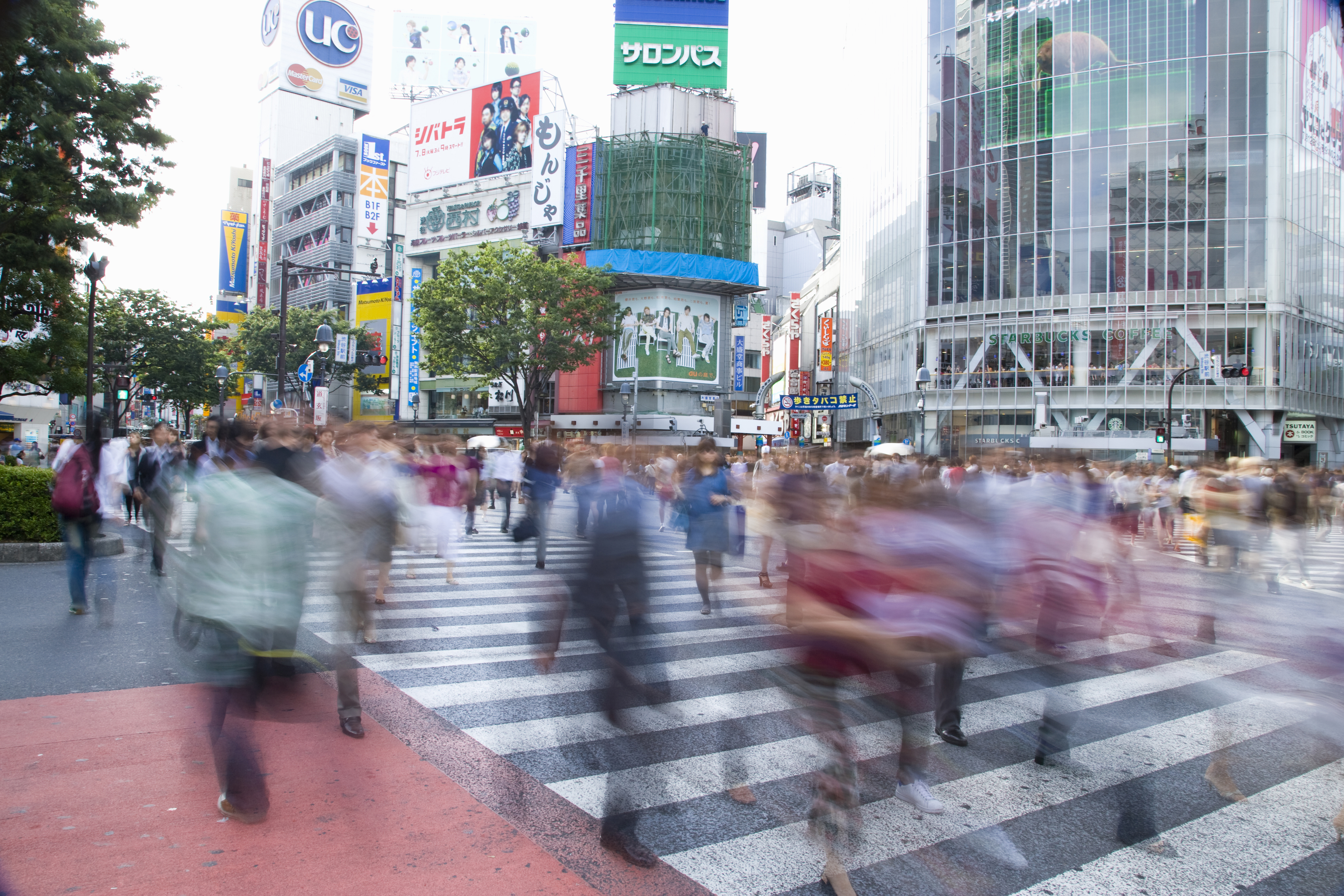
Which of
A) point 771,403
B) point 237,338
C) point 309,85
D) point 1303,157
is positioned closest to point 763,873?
point 1303,157

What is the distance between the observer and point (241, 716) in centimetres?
400

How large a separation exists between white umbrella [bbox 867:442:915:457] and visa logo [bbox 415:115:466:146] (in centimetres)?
4503

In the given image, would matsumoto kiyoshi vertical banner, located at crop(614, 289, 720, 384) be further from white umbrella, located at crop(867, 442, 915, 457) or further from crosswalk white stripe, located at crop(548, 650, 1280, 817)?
crosswalk white stripe, located at crop(548, 650, 1280, 817)

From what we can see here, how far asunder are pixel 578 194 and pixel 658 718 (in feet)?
175

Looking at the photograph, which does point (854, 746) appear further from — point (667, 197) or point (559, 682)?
point (667, 197)

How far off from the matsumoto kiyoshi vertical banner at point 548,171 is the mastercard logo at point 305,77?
51.4 metres

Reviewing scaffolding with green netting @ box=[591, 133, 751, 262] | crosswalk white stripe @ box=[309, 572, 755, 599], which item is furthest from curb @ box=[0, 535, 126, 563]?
scaffolding with green netting @ box=[591, 133, 751, 262]

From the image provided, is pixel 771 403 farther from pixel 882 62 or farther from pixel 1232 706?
pixel 1232 706

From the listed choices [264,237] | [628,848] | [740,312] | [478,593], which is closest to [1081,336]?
[740,312]

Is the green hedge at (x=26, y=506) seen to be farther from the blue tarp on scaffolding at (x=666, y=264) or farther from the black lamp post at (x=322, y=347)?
the blue tarp on scaffolding at (x=666, y=264)

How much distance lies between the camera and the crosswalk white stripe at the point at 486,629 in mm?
8047

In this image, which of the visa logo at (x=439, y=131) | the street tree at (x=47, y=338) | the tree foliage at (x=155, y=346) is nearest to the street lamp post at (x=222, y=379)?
the tree foliage at (x=155, y=346)

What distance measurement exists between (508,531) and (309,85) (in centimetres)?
9398

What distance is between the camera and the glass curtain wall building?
41.6 meters
